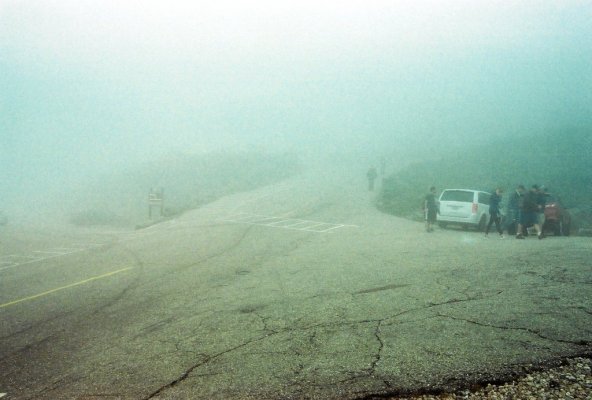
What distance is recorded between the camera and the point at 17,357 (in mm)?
5590

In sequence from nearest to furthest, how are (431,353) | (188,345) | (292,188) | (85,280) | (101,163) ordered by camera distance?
(431,353), (188,345), (85,280), (292,188), (101,163)

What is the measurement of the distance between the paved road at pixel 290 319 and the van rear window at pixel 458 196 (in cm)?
436

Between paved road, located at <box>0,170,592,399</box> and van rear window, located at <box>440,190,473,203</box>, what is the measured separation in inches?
172

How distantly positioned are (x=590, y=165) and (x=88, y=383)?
129 ft

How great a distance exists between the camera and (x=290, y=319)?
20.3ft

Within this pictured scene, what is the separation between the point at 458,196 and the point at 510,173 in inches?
746

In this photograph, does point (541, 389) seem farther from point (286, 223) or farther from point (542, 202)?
point (286, 223)

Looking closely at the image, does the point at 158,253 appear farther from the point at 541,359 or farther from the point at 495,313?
the point at 541,359

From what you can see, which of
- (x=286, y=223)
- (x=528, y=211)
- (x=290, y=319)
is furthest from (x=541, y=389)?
(x=286, y=223)

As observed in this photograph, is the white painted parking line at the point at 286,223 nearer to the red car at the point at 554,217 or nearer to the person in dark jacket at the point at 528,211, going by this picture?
the person in dark jacket at the point at 528,211

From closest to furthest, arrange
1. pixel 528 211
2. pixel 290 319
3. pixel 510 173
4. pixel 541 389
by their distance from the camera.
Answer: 1. pixel 541 389
2. pixel 290 319
3. pixel 528 211
4. pixel 510 173

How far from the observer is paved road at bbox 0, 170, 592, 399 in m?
4.41

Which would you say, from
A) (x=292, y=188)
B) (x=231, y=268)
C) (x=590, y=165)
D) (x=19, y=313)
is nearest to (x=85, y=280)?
(x=19, y=313)

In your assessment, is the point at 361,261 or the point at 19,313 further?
the point at 361,261
